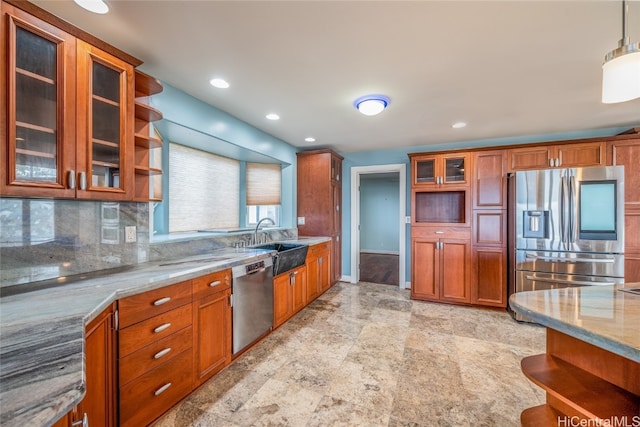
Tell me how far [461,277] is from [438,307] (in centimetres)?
52

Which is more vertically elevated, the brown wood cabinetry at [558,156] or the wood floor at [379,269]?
the brown wood cabinetry at [558,156]

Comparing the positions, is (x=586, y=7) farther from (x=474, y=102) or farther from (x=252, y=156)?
(x=252, y=156)

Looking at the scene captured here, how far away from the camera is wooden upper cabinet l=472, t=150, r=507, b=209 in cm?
345

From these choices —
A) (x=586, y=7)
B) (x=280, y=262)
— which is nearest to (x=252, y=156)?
(x=280, y=262)

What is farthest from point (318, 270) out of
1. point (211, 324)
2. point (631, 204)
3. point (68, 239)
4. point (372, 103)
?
point (631, 204)

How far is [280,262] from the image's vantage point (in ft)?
9.21

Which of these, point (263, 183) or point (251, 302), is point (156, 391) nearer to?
point (251, 302)

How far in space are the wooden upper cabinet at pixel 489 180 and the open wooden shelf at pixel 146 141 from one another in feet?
12.0

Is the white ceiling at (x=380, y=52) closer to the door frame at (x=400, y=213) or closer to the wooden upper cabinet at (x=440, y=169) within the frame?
the wooden upper cabinet at (x=440, y=169)

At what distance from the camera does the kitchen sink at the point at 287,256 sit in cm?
277

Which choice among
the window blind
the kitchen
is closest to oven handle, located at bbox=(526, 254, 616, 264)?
the kitchen

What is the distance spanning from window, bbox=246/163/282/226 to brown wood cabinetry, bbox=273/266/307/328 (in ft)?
3.92

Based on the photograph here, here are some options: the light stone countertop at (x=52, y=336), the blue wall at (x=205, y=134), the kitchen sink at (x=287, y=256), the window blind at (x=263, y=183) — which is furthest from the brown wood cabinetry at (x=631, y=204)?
the light stone countertop at (x=52, y=336)

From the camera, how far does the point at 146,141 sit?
76.1 inches
